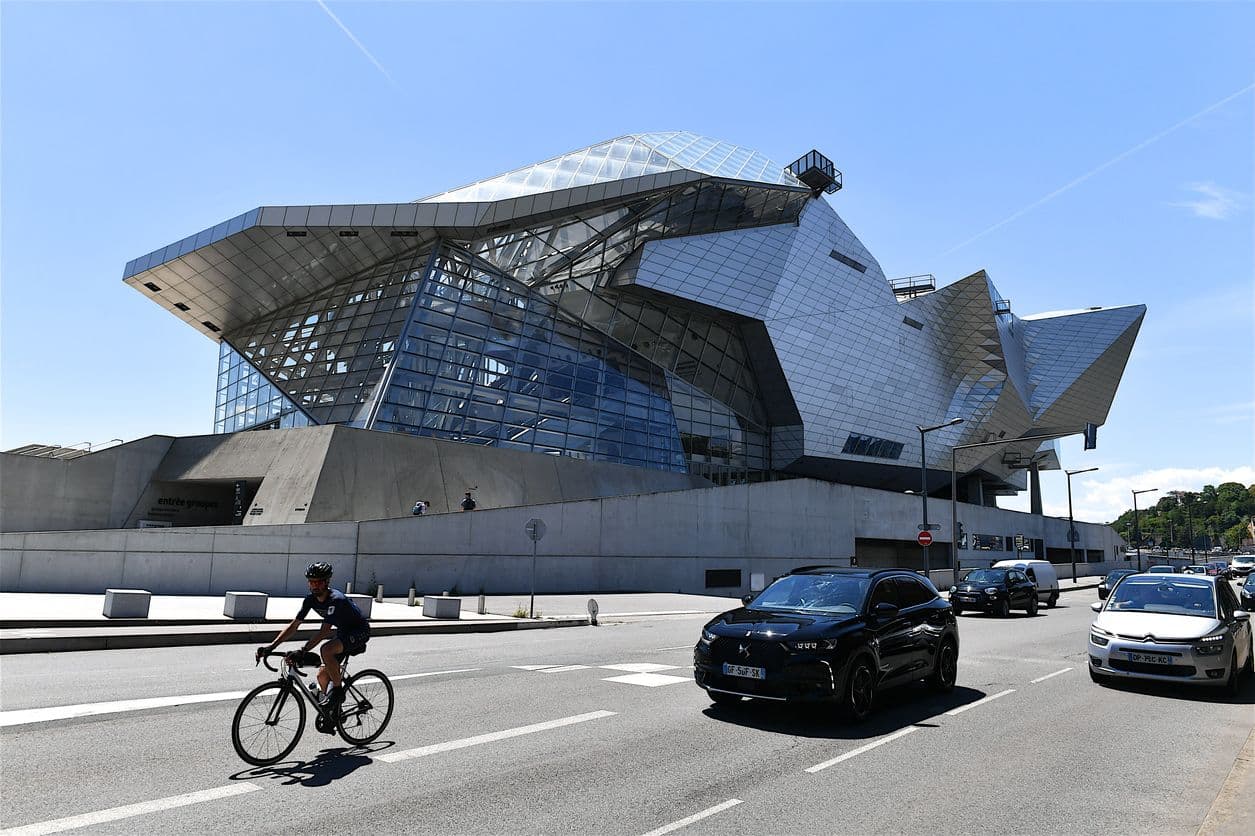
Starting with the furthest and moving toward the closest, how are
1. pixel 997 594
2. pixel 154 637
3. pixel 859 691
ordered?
pixel 997 594 → pixel 154 637 → pixel 859 691

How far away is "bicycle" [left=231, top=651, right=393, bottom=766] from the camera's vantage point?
6143 mm

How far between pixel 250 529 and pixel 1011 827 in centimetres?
2128

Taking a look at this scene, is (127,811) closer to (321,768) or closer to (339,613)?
(321,768)

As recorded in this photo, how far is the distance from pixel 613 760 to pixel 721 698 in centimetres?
248

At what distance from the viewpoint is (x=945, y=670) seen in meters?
10.3

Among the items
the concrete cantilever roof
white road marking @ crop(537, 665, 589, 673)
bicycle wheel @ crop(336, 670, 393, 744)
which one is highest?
the concrete cantilever roof

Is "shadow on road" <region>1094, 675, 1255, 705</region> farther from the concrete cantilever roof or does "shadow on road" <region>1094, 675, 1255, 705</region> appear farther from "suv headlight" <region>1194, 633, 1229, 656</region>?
the concrete cantilever roof

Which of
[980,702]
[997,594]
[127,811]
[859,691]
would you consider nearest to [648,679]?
[859,691]

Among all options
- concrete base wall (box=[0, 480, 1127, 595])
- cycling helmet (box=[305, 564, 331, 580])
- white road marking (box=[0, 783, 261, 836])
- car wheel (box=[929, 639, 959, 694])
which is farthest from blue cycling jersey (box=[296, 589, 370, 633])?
concrete base wall (box=[0, 480, 1127, 595])

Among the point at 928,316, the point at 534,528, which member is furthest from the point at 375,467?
the point at 928,316

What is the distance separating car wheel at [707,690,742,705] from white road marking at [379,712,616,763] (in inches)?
42.8

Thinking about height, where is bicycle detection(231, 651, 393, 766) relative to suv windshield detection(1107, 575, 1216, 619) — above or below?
below

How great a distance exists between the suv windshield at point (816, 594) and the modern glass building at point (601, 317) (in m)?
27.2

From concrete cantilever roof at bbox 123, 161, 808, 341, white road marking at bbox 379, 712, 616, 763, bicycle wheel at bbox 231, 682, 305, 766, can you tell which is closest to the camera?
bicycle wheel at bbox 231, 682, 305, 766
